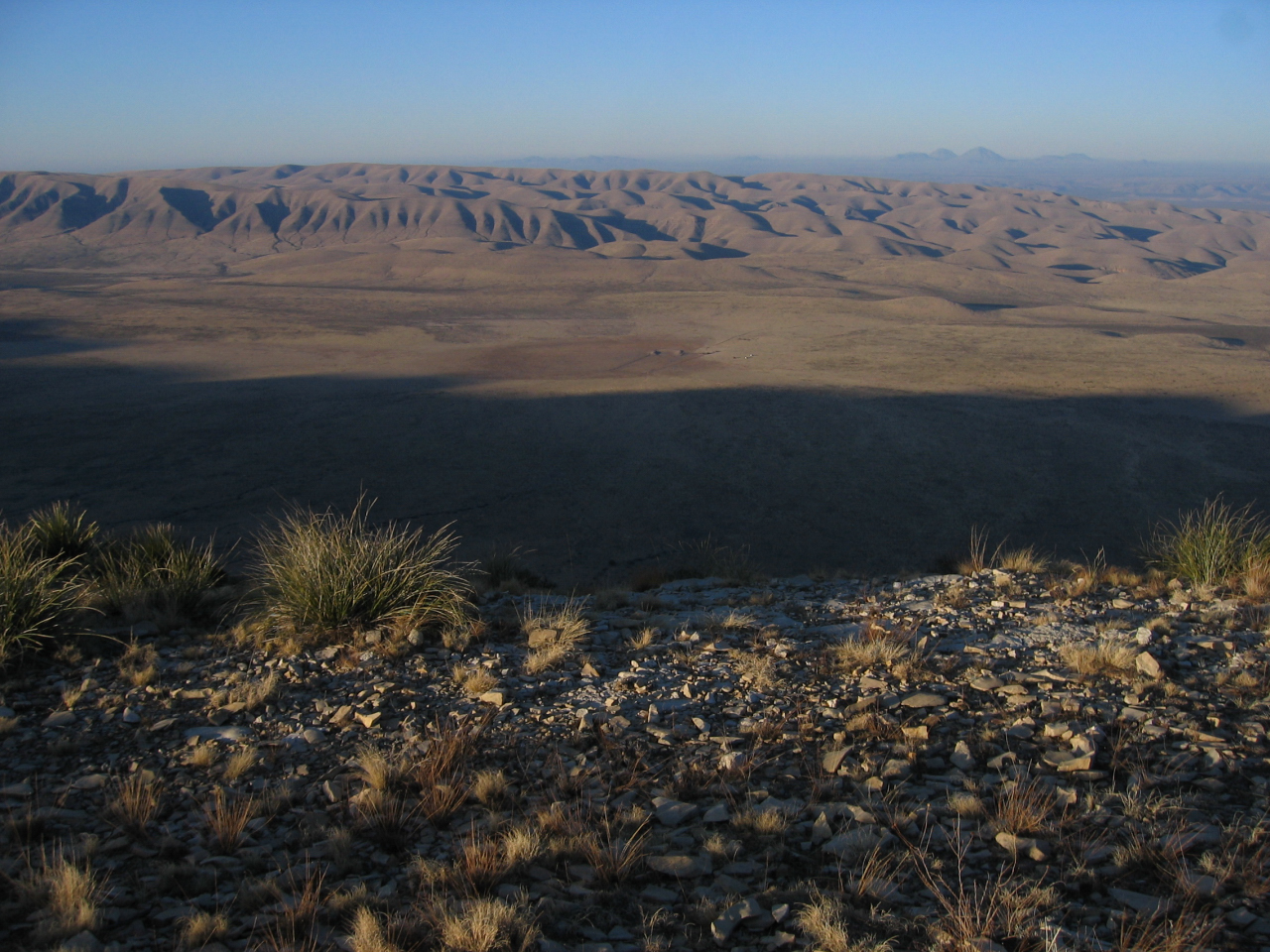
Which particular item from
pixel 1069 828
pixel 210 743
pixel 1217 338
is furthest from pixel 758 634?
pixel 1217 338

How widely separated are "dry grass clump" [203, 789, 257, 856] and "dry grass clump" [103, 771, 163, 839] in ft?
0.68

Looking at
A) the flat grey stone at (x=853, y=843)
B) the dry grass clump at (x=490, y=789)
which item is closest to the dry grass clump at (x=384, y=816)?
the dry grass clump at (x=490, y=789)

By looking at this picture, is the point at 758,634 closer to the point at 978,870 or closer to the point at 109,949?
the point at 978,870

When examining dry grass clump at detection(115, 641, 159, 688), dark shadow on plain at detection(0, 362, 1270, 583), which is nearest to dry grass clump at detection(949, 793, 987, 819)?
dry grass clump at detection(115, 641, 159, 688)

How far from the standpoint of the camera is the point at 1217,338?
127 ft

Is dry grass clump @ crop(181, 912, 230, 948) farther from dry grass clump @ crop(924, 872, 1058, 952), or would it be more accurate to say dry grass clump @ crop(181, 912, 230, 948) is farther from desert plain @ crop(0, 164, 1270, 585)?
desert plain @ crop(0, 164, 1270, 585)

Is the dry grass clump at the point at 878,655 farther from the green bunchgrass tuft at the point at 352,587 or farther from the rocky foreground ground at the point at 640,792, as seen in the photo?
the green bunchgrass tuft at the point at 352,587

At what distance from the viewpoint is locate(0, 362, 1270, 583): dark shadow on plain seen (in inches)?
639

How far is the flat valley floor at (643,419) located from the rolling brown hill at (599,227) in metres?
34.0

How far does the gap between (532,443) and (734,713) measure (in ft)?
57.3

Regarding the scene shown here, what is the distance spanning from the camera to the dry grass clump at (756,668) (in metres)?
4.84

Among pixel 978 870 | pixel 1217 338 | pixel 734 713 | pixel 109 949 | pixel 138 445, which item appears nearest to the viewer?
pixel 109 949

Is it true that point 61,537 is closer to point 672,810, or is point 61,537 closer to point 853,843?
point 672,810

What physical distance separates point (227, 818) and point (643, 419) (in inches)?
820
